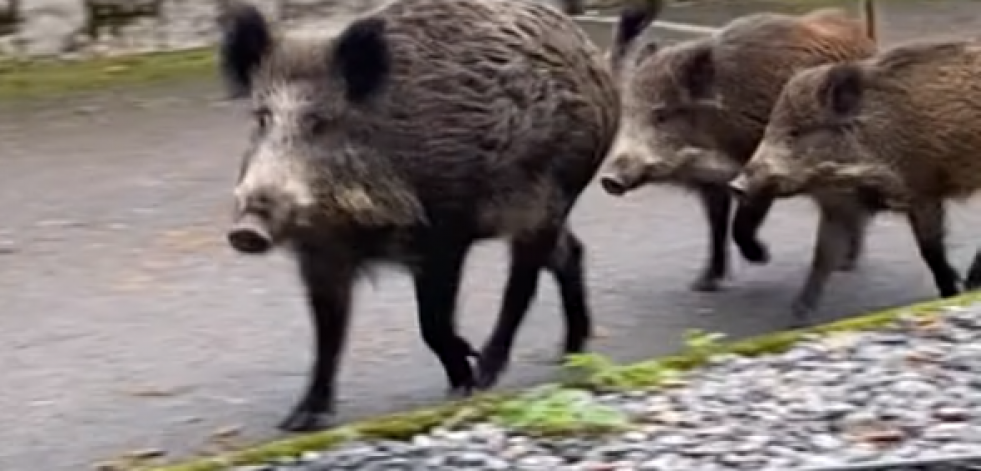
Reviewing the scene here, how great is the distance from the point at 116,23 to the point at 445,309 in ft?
23.3

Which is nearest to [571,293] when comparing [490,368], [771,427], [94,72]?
[490,368]

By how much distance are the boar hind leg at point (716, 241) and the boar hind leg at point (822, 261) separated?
0.52 metres

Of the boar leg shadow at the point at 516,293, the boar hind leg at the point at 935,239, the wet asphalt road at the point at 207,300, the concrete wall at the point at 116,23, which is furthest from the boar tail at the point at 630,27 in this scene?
the concrete wall at the point at 116,23

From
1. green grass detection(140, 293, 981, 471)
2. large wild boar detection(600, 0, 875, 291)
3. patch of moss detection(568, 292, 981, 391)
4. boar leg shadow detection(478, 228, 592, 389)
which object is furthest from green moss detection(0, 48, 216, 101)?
green grass detection(140, 293, 981, 471)

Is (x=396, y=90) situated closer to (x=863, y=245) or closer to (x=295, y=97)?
(x=295, y=97)

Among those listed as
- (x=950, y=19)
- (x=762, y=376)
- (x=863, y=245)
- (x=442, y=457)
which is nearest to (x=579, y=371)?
(x=762, y=376)

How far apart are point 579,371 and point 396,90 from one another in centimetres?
94

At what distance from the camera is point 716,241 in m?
8.69

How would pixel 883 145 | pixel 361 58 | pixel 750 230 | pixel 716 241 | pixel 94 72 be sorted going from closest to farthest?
pixel 361 58
pixel 883 145
pixel 716 241
pixel 750 230
pixel 94 72

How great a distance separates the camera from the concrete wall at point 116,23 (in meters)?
13.4

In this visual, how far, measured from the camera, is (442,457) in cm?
577

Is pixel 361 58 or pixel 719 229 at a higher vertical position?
→ pixel 361 58

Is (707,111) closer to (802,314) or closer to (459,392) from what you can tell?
(802,314)

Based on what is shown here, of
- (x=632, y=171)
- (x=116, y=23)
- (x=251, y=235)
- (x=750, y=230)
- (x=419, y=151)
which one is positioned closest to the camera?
(x=251, y=235)
